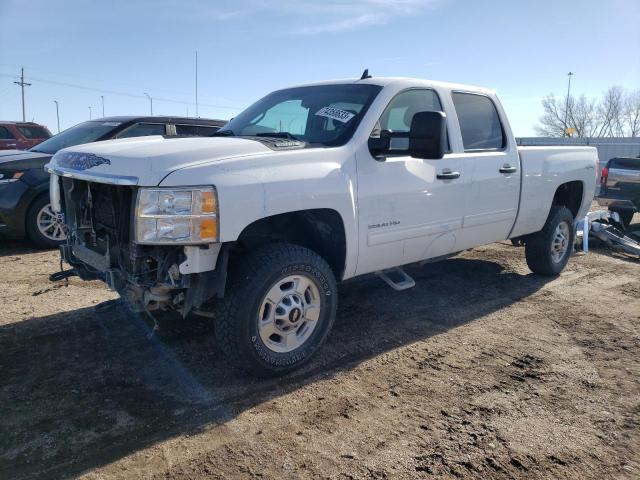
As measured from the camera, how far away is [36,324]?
4543mm

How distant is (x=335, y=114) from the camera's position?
432 cm

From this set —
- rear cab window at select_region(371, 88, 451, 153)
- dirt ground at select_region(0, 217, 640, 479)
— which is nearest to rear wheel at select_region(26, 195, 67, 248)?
dirt ground at select_region(0, 217, 640, 479)

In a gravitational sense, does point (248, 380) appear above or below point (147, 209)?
below

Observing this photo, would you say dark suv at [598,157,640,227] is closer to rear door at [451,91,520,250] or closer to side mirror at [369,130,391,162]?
rear door at [451,91,520,250]

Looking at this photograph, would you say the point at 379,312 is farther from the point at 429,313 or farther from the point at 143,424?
the point at 143,424

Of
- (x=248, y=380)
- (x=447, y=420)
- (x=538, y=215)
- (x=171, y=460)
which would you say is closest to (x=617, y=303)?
(x=538, y=215)

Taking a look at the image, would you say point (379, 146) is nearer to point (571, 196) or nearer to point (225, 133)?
point (225, 133)

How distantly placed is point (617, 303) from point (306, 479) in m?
4.34

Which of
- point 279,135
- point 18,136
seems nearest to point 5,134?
point 18,136

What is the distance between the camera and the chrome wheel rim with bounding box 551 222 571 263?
250 inches

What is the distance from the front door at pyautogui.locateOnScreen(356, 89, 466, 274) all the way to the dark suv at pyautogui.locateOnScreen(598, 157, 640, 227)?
6425 millimetres

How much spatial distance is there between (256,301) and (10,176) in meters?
5.23

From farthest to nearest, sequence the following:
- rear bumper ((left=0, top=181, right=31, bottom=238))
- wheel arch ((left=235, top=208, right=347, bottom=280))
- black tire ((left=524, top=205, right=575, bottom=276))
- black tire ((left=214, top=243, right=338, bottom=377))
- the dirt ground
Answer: rear bumper ((left=0, top=181, right=31, bottom=238)) < black tire ((left=524, top=205, right=575, bottom=276)) < wheel arch ((left=235, top=208, right=347, bottom=280)) < black tire ((left=214, top=243, right=338, bottom=377)) < the dirt ground

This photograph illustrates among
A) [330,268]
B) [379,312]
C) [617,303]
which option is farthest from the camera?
[617,303]
